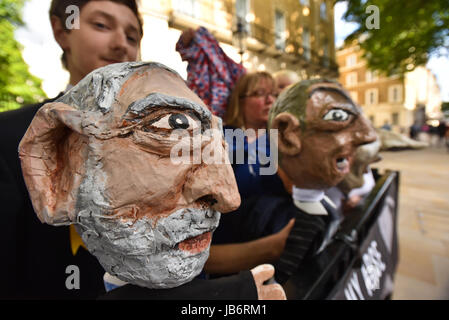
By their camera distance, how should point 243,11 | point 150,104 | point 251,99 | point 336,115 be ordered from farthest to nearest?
point 243,11 < point 251,99 < point 336,115 < point 150,104

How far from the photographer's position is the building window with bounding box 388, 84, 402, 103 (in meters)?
15.7

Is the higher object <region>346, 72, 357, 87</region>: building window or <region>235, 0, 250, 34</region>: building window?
<region>346, 72, 357, 87</region>: building window

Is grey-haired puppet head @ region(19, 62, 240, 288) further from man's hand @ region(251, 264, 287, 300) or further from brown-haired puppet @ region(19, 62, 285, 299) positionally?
man's hand @ region(251, 264, 287, 300)

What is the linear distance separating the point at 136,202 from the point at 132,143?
13 centimetres

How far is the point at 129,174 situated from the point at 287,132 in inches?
30.8

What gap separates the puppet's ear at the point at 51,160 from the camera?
53 cm

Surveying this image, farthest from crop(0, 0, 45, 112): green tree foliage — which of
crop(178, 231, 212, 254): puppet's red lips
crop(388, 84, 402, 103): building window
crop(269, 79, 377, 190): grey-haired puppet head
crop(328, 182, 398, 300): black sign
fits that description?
crop(388, 84, 402, 103): building window

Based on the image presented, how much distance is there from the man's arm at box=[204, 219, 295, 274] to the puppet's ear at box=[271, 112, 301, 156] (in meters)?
0.41

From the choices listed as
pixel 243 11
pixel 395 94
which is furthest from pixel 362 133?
pixel 395 94

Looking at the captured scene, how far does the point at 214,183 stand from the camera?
1.85 feet

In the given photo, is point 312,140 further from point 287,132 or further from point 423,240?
point 423,240
